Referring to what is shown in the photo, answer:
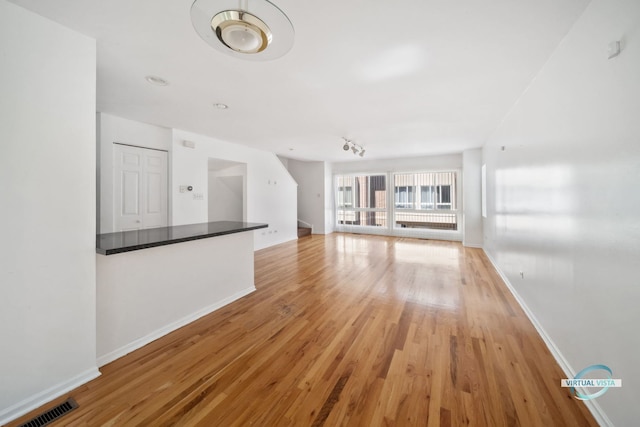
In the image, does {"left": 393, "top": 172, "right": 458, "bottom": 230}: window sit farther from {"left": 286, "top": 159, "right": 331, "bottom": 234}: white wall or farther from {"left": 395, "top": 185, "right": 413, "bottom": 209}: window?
{"left": 286, "top": 159, "right": 331, "bottom": 234}: white wall

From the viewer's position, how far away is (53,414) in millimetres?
1408

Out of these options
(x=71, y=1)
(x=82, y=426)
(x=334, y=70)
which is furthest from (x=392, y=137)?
(x=82, y=426)

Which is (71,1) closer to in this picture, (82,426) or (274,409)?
(82,426)

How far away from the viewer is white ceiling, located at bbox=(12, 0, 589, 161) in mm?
1586

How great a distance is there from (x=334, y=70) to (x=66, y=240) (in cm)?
257

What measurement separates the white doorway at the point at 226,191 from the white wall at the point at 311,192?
2597 millimetres

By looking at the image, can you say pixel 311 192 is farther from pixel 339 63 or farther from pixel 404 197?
pixel 339 63

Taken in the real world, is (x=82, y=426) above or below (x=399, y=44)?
below

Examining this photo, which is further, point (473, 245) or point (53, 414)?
point (473, 245)

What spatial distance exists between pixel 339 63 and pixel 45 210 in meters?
2.50

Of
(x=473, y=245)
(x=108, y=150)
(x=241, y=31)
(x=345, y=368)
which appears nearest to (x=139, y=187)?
(x=108, y=150)

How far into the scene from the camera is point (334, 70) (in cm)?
230

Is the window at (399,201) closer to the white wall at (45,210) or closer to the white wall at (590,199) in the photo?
the white wall at (590,199)

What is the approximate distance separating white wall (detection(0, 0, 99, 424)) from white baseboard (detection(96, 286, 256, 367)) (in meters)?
0.15
